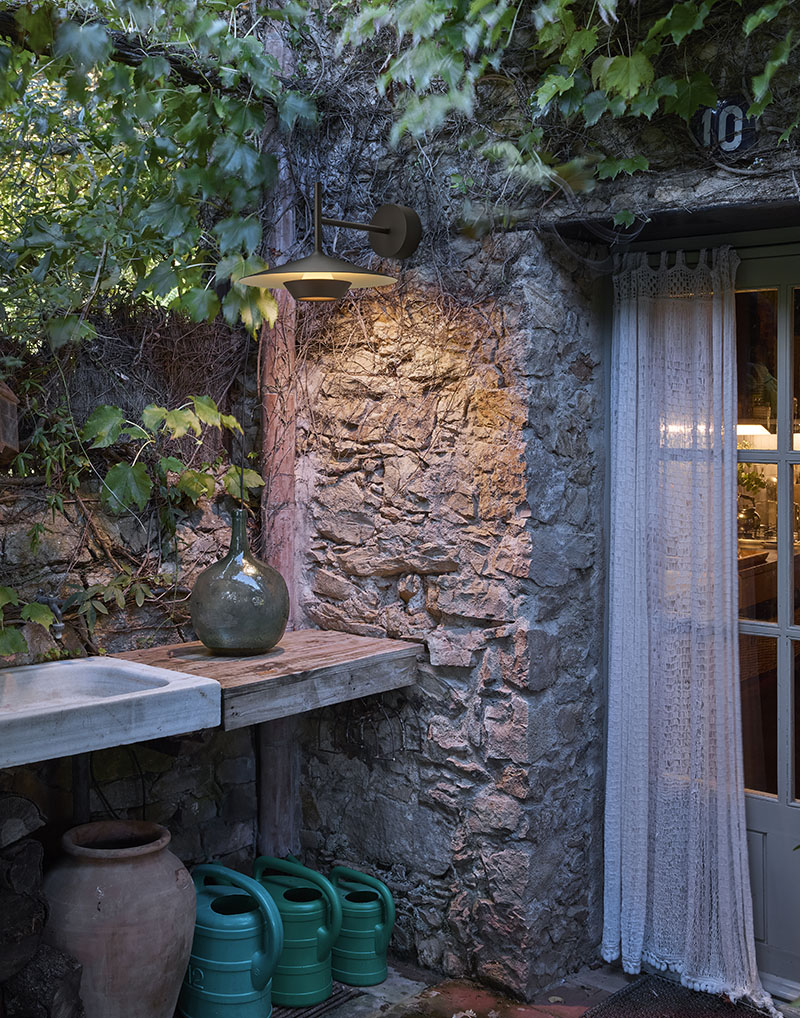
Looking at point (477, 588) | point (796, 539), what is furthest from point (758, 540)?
point (477, 588)

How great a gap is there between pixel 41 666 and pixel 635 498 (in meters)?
1.59

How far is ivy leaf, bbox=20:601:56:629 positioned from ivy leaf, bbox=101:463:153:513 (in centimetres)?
32

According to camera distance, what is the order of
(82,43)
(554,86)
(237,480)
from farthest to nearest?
(237,480) < (554,86) < (82,43)

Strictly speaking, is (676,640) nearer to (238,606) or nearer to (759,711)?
(759,711)

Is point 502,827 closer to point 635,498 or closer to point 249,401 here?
point 635,498

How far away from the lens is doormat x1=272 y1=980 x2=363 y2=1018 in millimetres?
2654

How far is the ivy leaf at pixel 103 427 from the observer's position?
263 cm

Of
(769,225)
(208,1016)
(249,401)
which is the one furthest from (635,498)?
(208,1016)

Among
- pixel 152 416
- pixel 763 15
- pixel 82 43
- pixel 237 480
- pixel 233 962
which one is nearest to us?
pixel 763 15

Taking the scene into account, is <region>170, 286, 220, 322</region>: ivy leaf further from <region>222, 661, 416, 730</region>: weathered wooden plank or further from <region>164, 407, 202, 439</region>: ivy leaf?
<region>222, 661, 416, 730</region>: weathered wooden plank

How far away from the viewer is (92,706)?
213cm

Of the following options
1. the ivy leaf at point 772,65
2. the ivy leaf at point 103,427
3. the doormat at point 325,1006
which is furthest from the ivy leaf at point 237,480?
the ivy leaf at point 772,65

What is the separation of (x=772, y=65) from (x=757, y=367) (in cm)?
81

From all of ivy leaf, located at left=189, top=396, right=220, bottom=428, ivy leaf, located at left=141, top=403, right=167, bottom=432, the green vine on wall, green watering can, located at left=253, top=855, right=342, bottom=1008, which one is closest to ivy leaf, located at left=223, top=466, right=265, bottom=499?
ivy leaf, located at left=189, top=396, right=220, bottom=428
